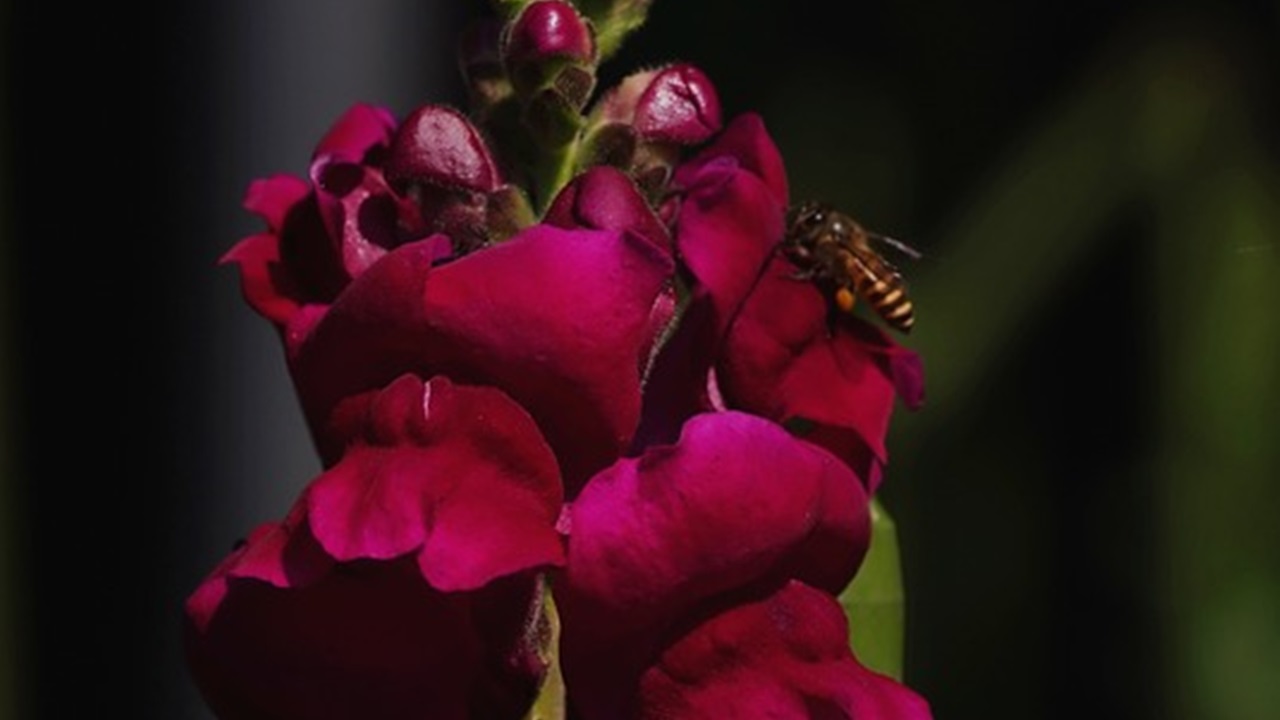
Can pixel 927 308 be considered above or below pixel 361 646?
below

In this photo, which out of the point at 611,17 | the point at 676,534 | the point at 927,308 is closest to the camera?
the point at 676,534

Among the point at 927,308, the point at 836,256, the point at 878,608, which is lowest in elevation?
the point at 927,308

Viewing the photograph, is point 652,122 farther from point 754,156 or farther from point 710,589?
point 710,589

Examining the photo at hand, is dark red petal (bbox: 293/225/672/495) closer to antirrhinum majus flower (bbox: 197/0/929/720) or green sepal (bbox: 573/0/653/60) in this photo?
antirrhinum majus flower (bbox: 197/0/929/720)

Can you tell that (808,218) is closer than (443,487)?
No

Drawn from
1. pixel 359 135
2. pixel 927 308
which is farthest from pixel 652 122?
pixel 927 308

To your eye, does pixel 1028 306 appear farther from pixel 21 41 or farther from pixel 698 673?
pixel 698 673
